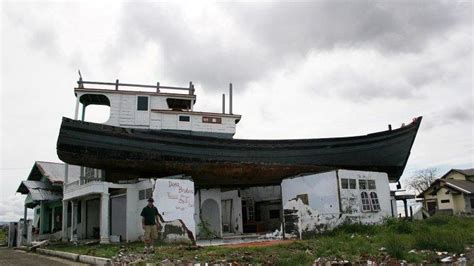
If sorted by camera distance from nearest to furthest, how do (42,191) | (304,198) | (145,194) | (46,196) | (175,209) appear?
(175,209) → (145,194) → (304,198) → (46,196) → (42,191)

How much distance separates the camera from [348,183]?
59.6 ft

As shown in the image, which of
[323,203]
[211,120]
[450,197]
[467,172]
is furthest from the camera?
[467,172]

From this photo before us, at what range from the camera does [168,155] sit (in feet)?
62.6

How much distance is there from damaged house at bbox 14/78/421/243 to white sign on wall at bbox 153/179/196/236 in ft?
0.13

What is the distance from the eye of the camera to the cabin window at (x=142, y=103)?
20.5 m

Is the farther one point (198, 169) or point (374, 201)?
point (198, 169)

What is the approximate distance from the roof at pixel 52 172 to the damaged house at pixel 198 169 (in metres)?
3.47

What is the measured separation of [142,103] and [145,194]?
5334 mm

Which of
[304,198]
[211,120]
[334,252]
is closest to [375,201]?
[304,198]

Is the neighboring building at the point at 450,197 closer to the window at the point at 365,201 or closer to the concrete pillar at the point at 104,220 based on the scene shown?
the window at the point at 365,201

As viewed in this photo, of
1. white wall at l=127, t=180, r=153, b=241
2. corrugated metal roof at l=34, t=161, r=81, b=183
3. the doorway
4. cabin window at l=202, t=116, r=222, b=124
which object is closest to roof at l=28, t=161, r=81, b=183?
corrugated metal roof at l=34, t=161, r=81, b=183

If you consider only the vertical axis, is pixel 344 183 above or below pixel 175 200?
above

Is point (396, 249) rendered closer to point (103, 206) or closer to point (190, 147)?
point (190, 147)

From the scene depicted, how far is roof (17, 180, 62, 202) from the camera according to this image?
2650cm
